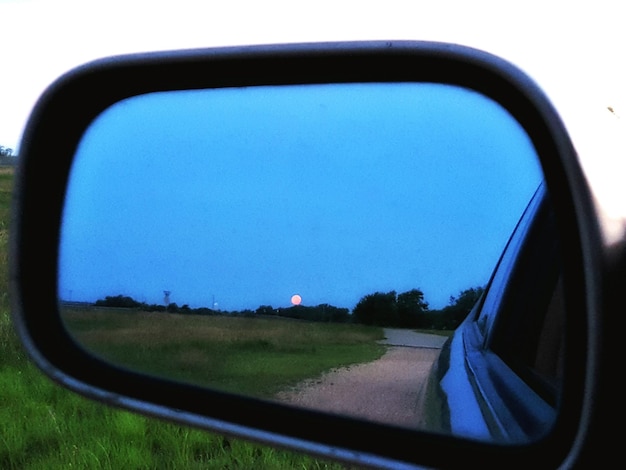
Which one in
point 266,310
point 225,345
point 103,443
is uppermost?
point 266,310

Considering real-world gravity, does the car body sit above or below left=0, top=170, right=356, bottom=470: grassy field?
above

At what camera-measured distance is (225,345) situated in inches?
71.9

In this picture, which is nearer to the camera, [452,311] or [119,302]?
[452,311]

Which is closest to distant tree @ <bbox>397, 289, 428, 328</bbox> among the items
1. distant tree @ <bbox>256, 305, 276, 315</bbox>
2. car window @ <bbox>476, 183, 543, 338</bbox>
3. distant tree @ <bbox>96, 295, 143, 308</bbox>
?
car window @ <bbox>476, 183, 543, 338</bbox>

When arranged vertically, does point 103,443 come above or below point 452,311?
below

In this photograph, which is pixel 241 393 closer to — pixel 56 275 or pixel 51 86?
pixel 56 275

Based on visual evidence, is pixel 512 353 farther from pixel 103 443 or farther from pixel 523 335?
pixel 103 443

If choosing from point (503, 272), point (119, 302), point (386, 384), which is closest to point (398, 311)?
point (386, 384)

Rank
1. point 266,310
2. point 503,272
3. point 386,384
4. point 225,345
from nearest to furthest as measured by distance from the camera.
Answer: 1. point 386,384
2. point 266,310
3. point 503,272
4. point 225,345

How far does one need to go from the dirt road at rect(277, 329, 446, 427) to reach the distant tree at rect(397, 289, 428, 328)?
15 millimetres

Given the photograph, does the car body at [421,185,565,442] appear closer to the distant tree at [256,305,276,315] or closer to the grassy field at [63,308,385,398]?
the grassy field at [63,308,385,398]

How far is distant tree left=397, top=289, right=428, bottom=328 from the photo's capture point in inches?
52.3

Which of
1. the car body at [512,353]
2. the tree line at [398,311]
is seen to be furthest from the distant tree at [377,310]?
the car body at [512,353]

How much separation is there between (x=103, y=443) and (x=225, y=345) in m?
2.60
